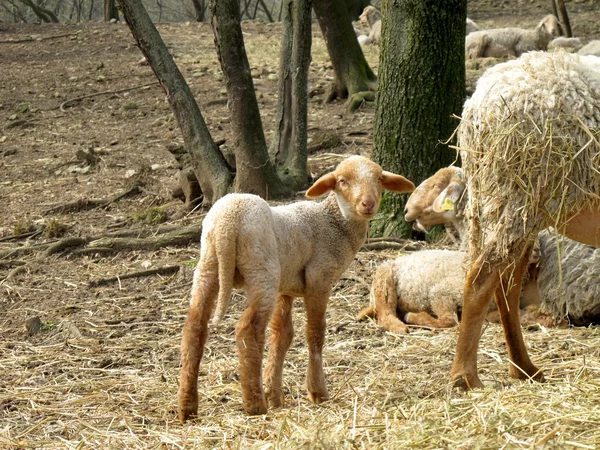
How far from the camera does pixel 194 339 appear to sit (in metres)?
4.80

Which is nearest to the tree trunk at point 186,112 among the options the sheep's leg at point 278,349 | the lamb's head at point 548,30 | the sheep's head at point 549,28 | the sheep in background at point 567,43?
the sheep's leg at point 278,349

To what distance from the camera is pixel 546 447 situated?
386cm

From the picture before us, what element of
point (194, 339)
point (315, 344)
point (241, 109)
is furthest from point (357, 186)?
point (241, 109)

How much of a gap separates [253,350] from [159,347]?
79.9 inches

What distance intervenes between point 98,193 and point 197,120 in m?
2.17

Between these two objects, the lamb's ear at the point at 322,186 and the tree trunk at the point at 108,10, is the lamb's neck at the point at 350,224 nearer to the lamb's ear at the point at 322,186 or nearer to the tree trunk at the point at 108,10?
the lamb's ear at the point at 322,186

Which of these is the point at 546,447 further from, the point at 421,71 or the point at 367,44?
the point at 367,44

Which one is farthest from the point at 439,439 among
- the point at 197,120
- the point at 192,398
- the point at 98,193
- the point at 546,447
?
the point at 98,193

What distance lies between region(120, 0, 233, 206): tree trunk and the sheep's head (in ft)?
35.0

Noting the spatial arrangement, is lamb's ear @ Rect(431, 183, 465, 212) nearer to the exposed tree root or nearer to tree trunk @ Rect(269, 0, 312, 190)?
the exposed tree root

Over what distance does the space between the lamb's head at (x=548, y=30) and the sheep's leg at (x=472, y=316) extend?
13716 millimetres

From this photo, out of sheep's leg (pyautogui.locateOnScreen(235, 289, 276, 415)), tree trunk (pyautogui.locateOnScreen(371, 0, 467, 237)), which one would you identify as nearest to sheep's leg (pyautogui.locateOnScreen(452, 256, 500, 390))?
sheep's leg (pyautogui.locateOnScreen(235, 289, 276, 415))

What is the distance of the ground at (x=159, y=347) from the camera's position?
444 centimetres

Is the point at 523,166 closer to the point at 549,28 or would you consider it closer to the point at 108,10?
the point at 549,28
